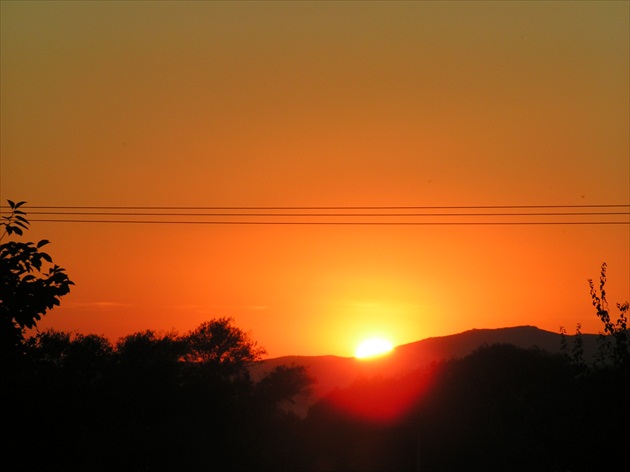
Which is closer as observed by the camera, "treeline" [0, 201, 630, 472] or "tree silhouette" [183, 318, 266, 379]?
"treeline" [0, 201, 630, 472]

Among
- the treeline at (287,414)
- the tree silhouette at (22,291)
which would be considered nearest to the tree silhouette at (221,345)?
the treeline at (287,414)

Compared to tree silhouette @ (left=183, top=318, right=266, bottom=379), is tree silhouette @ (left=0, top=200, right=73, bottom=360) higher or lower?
lower

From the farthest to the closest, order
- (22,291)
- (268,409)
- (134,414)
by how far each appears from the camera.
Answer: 1. (268,409)
2. (134,414)
3. (22,291)

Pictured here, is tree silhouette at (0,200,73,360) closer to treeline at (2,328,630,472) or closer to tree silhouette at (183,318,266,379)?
treeline at (2,328,630,472)

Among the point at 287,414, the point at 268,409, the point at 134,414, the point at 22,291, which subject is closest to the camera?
the point at 22,291

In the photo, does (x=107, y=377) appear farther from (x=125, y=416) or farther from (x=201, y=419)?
(x=201, y=419)

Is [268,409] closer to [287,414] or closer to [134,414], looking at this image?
[287,414]

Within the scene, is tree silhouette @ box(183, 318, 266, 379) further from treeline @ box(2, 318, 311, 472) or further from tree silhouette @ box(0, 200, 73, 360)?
tree silhouette @ box(0, 200, 73, 360)

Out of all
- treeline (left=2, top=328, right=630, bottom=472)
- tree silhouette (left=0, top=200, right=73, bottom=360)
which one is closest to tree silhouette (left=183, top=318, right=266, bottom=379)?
treeline (left=2, top=328, right=630, bottom=472)

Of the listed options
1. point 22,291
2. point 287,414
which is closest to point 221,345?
point 287,414

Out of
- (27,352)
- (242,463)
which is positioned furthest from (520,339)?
(27,352)

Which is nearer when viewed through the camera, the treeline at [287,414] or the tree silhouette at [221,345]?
the treeline at [287,414]

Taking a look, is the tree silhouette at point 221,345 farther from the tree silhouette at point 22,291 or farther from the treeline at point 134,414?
the tree silhouette at point 22,291

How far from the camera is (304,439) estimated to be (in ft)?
237
